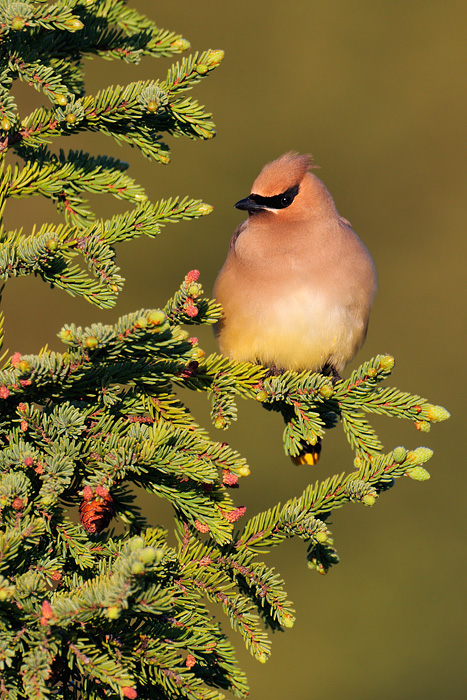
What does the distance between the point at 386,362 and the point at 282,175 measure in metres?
1.27

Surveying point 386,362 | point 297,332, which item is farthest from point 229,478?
point 297,332

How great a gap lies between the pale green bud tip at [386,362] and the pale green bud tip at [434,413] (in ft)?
0.39

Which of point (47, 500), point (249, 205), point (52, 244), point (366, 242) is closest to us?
point (47, 500)

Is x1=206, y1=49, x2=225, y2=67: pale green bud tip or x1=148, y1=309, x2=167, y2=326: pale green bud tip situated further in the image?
x1=206, y1=49, x2=225, y2=67: pale green bud tip

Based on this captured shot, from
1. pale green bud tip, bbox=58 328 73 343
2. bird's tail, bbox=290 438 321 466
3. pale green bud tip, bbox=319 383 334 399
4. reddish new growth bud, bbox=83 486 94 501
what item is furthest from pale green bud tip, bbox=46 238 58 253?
bird's tail, bbox=290 438 321 466

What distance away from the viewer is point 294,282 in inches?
108

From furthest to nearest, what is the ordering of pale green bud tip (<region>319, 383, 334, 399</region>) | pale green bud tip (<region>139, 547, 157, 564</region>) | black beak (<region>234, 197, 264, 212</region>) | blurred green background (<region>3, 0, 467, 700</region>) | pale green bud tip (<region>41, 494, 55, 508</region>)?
1. blurred green background (<region>3, 0, 467, 700</region>)
2. black beak (<region>234, 197, 264, 212</region>)
3. pale green bud tip (<region>319, 383, 334, 399</region>)
4. pale green bud tip (<region>41, 494, 55, 508</region>)
5. pale green bud tip (<region>139, 547, 157, 564</region>)

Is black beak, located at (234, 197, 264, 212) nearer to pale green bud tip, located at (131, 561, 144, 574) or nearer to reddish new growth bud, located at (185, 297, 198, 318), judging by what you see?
reddish new growth bud, located at (185, 297, 198, 318)

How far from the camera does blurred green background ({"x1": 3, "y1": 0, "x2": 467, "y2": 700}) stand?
6.10m

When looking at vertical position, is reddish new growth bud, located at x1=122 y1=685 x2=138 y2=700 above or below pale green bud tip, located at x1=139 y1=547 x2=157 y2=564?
below

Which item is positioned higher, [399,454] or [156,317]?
[399,454]

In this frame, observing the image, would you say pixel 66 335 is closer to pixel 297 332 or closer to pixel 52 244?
pixel 52 244

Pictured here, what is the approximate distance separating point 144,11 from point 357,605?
557cm

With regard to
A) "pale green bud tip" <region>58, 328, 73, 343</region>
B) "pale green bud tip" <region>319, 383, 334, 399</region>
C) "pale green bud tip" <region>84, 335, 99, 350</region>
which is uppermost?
"pale green bud tip" <region>319, 383, 334, 399</region>
